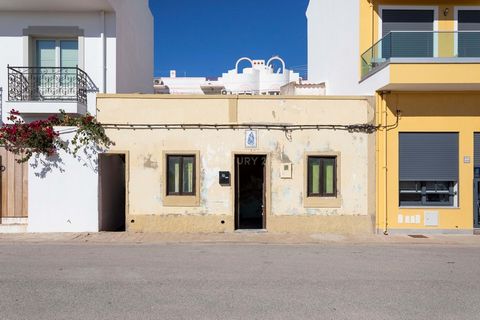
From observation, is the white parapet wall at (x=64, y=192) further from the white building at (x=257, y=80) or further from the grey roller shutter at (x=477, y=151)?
the white building at (x=257, y=80)

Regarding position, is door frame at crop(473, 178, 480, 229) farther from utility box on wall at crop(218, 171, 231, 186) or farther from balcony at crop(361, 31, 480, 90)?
utility box on wall at crop(218, 171, 231, 186)

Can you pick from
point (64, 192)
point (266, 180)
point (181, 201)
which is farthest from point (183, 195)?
point (64, 192)

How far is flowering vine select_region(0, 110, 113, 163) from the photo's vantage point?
37.0 ft

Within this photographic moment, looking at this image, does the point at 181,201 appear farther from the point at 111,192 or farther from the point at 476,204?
the point at 476,204

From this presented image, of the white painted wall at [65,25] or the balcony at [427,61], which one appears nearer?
the balcony at [427,61]

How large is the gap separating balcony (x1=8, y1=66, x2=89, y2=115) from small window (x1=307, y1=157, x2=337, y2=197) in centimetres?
753

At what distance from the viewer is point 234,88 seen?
1177 inches

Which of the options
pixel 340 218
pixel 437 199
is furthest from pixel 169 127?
pixel 437 199

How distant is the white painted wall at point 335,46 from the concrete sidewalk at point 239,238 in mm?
4449

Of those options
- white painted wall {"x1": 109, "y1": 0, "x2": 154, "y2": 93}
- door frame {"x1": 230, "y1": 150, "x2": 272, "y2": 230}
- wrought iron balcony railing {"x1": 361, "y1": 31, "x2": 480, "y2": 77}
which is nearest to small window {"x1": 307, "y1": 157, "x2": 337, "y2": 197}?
door frame {"x1": 230, "y1": 150, "x2": 272, "y2": 230}

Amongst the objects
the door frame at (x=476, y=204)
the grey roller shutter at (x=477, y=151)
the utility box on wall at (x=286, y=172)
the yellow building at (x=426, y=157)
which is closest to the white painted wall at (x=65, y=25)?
the utility box on wall at (x=286, y=172)

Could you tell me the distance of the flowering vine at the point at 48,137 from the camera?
11.3 metres

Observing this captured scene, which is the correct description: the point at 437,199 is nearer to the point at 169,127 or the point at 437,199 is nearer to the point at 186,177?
the point at 186,177

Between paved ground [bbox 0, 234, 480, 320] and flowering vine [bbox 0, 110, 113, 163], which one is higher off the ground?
flowering vine [bbox 0, 110, 113, 163]
